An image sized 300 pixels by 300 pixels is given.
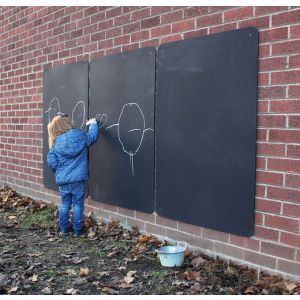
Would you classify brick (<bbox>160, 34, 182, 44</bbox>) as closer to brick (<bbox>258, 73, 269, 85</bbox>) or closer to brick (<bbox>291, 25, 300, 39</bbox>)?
brick (<bbox>258, 73, 269, 85</bbox>)

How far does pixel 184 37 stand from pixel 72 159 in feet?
6.41

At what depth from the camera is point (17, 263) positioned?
468 centimetres

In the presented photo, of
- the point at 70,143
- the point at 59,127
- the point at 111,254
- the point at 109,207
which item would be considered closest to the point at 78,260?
the point at 111,254

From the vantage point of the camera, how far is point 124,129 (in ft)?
18.1

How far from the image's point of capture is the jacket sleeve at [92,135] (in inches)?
223

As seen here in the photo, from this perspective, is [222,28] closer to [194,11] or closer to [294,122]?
[194,11]

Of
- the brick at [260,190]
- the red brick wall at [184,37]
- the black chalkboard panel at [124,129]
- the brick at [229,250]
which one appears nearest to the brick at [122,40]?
the red brick wall at [184,37]

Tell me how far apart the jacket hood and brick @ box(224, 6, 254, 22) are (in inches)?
87.3

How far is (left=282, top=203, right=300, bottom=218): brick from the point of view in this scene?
151 inches

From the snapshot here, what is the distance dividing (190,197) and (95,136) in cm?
156

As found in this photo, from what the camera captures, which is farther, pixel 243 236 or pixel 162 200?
pixel 162 200

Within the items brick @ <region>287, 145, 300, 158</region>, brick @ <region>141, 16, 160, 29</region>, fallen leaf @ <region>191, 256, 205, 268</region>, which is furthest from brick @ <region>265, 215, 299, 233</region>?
brick @ <region>141, 16, 160, 29</region>

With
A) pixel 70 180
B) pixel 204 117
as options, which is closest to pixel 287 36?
pixel 204 117

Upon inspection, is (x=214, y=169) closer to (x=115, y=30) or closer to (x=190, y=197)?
(x=190, y=197)
